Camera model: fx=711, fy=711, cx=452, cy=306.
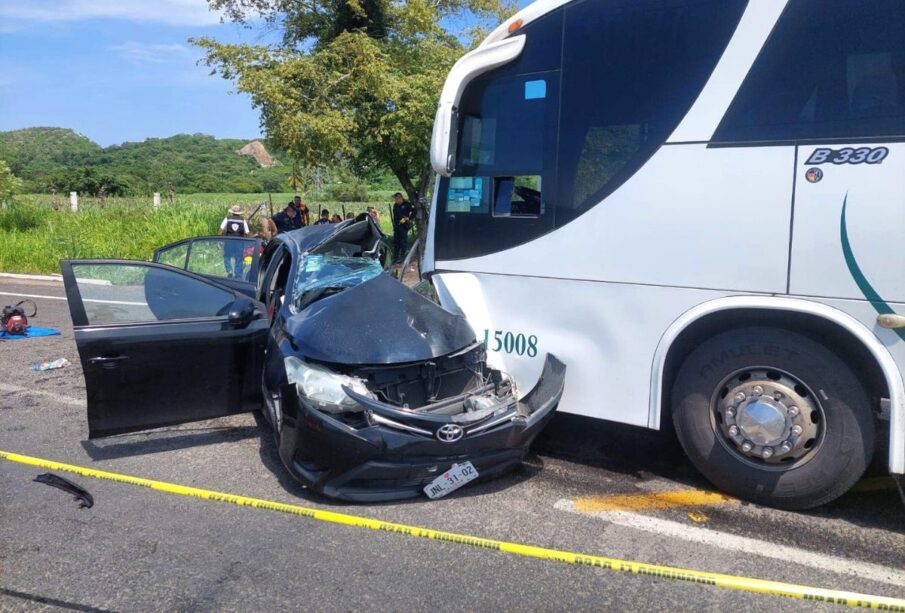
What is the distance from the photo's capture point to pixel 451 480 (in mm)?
4051

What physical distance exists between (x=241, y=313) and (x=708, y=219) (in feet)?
10.4

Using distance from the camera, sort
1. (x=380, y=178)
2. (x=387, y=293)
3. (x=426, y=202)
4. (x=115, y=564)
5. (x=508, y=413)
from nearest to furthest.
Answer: (x=115, y=564)
(x=508, y=413)
(x=387, y=293)
(x=426, y=202)
(x=380, y=178)

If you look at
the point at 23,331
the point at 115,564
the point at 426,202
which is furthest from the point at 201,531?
the point at 426,202

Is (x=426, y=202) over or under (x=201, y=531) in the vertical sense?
over

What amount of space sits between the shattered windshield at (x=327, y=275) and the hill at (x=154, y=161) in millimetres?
51670

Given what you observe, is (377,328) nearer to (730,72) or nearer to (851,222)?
(730,72)

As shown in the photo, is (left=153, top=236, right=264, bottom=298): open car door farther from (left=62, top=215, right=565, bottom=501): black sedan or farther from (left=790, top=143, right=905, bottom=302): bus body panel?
(left=790, top=143, right=905, bottom=302): bus body panel

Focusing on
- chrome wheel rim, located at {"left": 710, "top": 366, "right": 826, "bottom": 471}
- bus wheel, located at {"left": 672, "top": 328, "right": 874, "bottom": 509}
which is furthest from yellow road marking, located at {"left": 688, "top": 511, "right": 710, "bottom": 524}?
chrome wheel rim, located at {"left": 710, "top": 366, "right": 826, "bottom": 471}

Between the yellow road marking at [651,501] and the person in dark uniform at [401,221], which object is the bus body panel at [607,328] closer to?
the yellow road marking at [651,501]

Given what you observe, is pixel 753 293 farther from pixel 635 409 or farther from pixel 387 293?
pixel 387 293

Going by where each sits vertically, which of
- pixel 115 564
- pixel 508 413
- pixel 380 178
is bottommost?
pixel 115 564

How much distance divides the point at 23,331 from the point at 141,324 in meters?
5.49

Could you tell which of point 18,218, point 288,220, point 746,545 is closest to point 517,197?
point 746,545

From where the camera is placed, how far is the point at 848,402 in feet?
12.3
